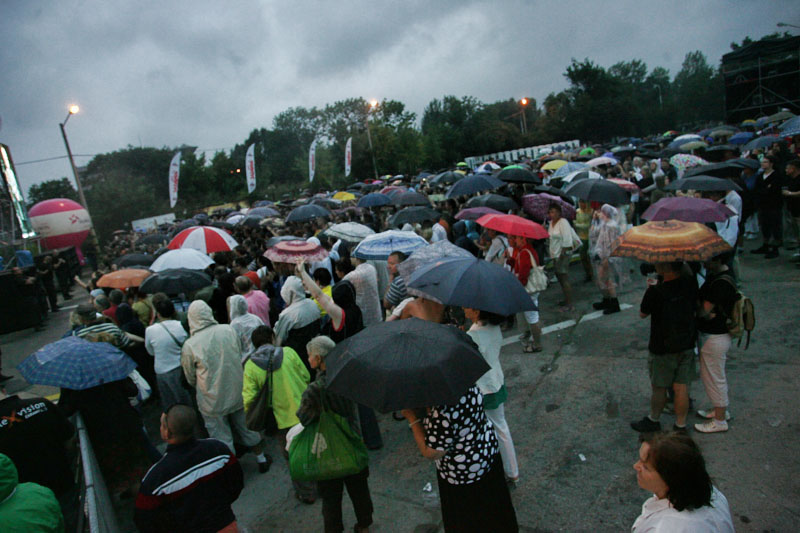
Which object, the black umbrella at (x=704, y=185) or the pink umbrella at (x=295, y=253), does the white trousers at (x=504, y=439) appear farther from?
the black umbrella at (x=704, y=185)

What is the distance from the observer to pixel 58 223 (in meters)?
20.4

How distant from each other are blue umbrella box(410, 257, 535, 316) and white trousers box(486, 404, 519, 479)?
2.83 feet

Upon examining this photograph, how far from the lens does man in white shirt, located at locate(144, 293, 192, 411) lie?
516 centimetres

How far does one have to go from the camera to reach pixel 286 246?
6008 mm

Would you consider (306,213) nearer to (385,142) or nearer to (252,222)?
(252,222)

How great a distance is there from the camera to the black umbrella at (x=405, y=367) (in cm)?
234

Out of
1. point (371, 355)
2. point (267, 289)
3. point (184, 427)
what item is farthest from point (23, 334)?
point (371, 355)

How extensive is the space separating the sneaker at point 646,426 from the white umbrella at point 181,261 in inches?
241

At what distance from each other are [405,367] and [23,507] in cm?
222

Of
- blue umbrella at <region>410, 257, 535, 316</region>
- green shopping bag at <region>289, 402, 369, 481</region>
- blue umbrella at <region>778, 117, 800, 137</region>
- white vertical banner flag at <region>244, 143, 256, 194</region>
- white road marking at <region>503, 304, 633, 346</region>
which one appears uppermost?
white vertical banner flag at <region>244, 143, 256, 194</region>

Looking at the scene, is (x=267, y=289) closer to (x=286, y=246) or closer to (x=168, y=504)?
(x=286, y=246)

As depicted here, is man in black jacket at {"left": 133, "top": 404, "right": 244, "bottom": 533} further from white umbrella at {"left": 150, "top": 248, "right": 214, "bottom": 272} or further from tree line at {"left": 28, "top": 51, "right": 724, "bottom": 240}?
tree line at {"left": 28, "top": 51, "right": 724, "bottom": 240}

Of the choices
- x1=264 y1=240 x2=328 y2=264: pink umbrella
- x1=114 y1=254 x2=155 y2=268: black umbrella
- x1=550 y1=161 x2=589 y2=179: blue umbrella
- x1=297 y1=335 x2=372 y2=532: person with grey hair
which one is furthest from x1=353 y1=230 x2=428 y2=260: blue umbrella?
x1=550 y1=161 x2=589 y2=179: blue umbrella

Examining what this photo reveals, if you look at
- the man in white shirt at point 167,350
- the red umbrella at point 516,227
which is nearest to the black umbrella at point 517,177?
the red umbrella at point 516,227
